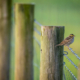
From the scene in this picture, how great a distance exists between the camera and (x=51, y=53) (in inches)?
75.5

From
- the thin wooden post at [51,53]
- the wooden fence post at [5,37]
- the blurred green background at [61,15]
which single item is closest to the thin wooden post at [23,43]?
the wooden fence post at [5,37]

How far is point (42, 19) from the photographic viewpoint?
5.99 m

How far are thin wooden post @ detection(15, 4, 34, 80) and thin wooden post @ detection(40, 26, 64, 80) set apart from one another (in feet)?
1.98

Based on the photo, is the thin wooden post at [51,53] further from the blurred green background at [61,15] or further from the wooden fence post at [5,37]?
the blurred green background at [61,15]

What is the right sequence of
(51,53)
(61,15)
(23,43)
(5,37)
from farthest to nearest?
1. (61,15)
2. (5,37)
3. (23,43)
4. (51,53)

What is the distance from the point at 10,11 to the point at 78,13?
1.99 meters

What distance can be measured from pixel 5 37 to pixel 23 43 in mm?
538

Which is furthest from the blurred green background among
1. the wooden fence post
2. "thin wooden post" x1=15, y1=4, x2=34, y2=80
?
"thin wooden post" x1=15, y1=4, x2=34, y2=80

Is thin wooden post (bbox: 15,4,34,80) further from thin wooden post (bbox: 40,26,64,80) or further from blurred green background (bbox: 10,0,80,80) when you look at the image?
blurred green background (bbox: 10,0,80,80)

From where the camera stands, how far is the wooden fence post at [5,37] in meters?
2.98

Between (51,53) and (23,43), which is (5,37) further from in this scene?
(51,53)

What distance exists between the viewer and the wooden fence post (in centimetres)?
298

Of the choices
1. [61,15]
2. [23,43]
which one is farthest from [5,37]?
[61,15]

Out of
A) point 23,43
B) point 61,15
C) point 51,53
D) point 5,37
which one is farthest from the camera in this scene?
point 61,15
